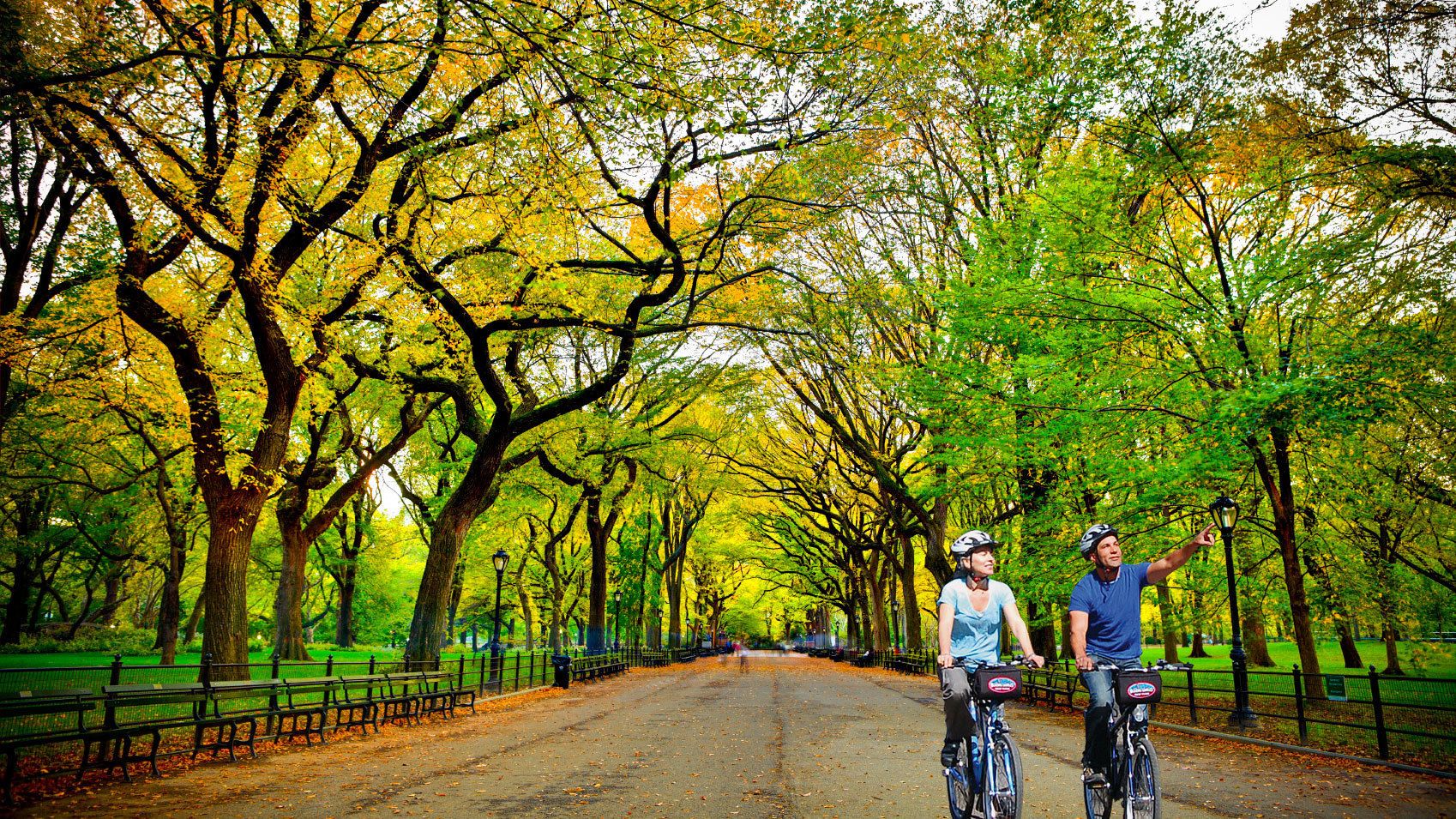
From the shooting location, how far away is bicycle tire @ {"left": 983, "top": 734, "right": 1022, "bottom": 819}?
5121 millimetres

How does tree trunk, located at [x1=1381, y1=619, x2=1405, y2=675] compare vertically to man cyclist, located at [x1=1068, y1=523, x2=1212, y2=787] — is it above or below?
below

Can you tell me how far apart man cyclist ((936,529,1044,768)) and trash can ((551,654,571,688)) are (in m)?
21.6

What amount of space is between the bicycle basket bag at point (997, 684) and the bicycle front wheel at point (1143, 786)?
748 millimetres

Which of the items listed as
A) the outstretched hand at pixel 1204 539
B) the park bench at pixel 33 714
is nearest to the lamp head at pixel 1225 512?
the outstretched hand at pixel 1204 539

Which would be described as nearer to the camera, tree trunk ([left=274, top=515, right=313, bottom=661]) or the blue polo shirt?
the blue polo shirt

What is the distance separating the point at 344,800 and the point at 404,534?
5611 cm

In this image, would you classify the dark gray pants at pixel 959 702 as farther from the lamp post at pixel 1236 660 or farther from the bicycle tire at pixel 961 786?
the lamp post at pixel 1236 660

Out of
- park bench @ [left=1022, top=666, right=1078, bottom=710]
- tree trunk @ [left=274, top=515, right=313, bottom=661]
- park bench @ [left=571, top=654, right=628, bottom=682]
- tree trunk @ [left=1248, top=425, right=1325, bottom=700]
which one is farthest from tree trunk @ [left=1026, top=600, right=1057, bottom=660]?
tree trunk @ [left=274, top=515, right=313, bottom=661]

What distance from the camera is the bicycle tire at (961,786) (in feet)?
17.5

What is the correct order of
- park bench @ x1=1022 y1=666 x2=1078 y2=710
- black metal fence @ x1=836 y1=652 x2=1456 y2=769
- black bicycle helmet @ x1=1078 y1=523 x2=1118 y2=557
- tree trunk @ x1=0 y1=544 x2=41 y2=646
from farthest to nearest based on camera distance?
tree trunk @ x1=0 y1=544 x2=41 y2=646
park bench @ x1=1022 y1=666 x2=1078 y2=710
black metal fence @ x1=836 y1=652 x2=1456 y2=769
black bicycle helmet @ x1=1078 y1=523 x2=1118 y2=557

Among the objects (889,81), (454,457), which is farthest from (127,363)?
(889,81)

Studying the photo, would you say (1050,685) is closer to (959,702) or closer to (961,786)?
(961,786)

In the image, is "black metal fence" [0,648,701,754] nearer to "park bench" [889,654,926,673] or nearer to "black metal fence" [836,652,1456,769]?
"black metal fence" [836,652,1456,769]

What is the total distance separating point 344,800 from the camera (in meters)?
7.29
